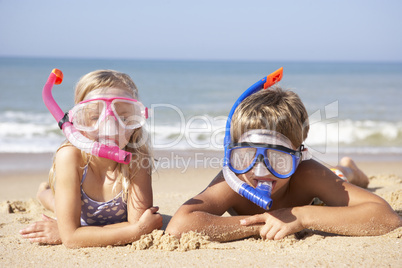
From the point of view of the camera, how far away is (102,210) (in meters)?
3.09

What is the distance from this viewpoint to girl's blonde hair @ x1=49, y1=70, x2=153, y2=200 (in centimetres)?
294

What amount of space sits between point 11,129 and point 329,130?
814 centimetres

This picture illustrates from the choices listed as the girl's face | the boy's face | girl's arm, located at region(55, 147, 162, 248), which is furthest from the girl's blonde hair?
the boy's face

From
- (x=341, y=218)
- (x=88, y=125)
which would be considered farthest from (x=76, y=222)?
(x=341, y=218)

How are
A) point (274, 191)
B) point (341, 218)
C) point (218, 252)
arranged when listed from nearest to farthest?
point (218, 252)
point (341, 218)
point (274, 191)

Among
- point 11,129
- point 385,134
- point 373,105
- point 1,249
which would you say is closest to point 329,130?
point 385,134

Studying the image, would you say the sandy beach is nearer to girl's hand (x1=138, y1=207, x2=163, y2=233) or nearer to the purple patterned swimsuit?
girl's hand (x1=138, y1=207, x2=163, y2=233)

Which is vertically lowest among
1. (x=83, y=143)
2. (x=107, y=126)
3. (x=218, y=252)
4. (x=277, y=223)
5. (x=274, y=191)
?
(x=218, y=252)

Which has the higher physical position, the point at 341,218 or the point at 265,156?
the point at 265,156

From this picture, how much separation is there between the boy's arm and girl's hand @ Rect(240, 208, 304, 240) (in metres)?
0.05

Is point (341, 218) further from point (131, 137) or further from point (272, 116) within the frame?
point (131, 137)

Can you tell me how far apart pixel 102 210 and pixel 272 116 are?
56.4 inches

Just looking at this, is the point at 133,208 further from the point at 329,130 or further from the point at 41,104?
the point at 41,104

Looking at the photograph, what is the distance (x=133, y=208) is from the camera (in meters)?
2.99
